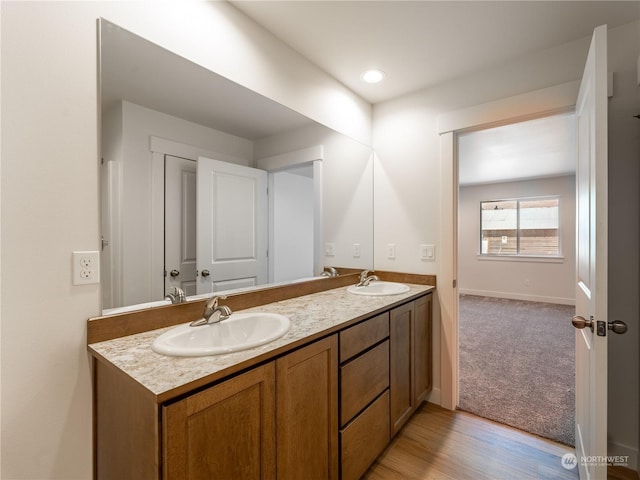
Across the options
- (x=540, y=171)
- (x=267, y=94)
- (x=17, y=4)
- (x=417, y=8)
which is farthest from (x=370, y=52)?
(x=540, y=171)

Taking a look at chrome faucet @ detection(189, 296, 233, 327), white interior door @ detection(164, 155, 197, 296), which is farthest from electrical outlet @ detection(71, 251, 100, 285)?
chrome faucet @ detection(189, 296, 233, 327)

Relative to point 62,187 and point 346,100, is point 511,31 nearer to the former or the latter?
point 346,100

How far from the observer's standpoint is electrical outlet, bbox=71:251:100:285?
1.03 metres

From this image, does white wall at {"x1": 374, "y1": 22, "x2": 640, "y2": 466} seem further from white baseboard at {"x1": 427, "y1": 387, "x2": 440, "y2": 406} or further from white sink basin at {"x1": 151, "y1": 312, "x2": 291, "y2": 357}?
white sink basin at {"x1": 151, "y1": 312, "x2": 291, "y2": 357}

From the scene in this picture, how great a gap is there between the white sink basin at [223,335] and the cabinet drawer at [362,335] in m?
0.31

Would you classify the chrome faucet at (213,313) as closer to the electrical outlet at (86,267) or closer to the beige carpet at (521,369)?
the electrical outlet at (86,267)

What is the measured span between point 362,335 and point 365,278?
0.99m

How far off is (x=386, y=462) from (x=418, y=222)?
1599 millimetres

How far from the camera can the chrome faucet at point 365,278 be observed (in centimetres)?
235

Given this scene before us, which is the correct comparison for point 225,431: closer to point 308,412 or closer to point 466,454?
point 308,412

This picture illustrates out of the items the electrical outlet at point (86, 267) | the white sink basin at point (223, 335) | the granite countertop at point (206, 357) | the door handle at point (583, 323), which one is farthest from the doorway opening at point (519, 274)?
the electrical outlet at point (86, 267)

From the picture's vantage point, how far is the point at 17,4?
92 cm

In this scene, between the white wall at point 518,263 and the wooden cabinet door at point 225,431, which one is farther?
the white wall at point 518,263

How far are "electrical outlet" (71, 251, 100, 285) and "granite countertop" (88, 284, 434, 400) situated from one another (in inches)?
9.0
